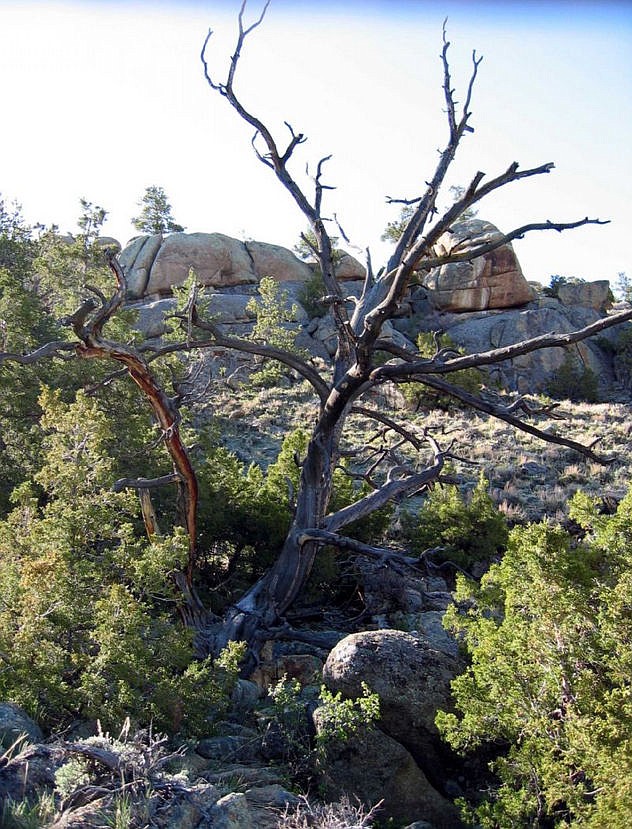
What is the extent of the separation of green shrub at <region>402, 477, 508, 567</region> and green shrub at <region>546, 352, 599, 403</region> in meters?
21.3

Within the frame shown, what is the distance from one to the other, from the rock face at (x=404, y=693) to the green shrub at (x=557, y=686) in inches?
12.7

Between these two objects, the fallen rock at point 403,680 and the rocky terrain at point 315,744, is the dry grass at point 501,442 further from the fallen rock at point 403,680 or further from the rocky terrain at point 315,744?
the fallen rock at point 403,680

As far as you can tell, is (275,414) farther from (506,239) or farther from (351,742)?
(351,742)

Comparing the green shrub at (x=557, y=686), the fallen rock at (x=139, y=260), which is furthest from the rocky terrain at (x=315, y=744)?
the fallen rock at (x=139, y=260)

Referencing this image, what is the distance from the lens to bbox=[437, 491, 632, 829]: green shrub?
436cm

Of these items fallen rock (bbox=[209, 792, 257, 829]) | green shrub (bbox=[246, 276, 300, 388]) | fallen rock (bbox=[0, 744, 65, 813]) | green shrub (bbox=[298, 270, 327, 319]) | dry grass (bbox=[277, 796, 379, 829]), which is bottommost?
dry grass (bbox=[277, 796, 379, 829])

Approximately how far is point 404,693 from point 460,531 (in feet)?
17.6

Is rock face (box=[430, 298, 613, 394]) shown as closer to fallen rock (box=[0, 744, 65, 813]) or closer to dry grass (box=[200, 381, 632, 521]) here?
dry grass (box=[200, 381, 632, 521])

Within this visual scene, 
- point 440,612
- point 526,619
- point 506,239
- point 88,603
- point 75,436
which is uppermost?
point 506,239

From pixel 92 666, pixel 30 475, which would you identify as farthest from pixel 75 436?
pixel 30 475

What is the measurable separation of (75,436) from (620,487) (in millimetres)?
11533

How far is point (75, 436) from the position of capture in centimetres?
745

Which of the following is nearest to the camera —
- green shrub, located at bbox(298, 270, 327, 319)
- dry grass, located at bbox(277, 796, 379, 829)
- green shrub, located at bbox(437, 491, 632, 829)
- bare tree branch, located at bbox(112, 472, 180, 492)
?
dry grass, located at bbox(277, 796, 379, 829)

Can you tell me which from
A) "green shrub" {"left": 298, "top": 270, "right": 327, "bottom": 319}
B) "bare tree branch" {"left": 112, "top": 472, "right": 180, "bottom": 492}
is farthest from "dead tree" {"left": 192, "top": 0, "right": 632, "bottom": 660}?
"green shrub" {"left": 298, "top": 270, "right": 327, "bottom": 319}
